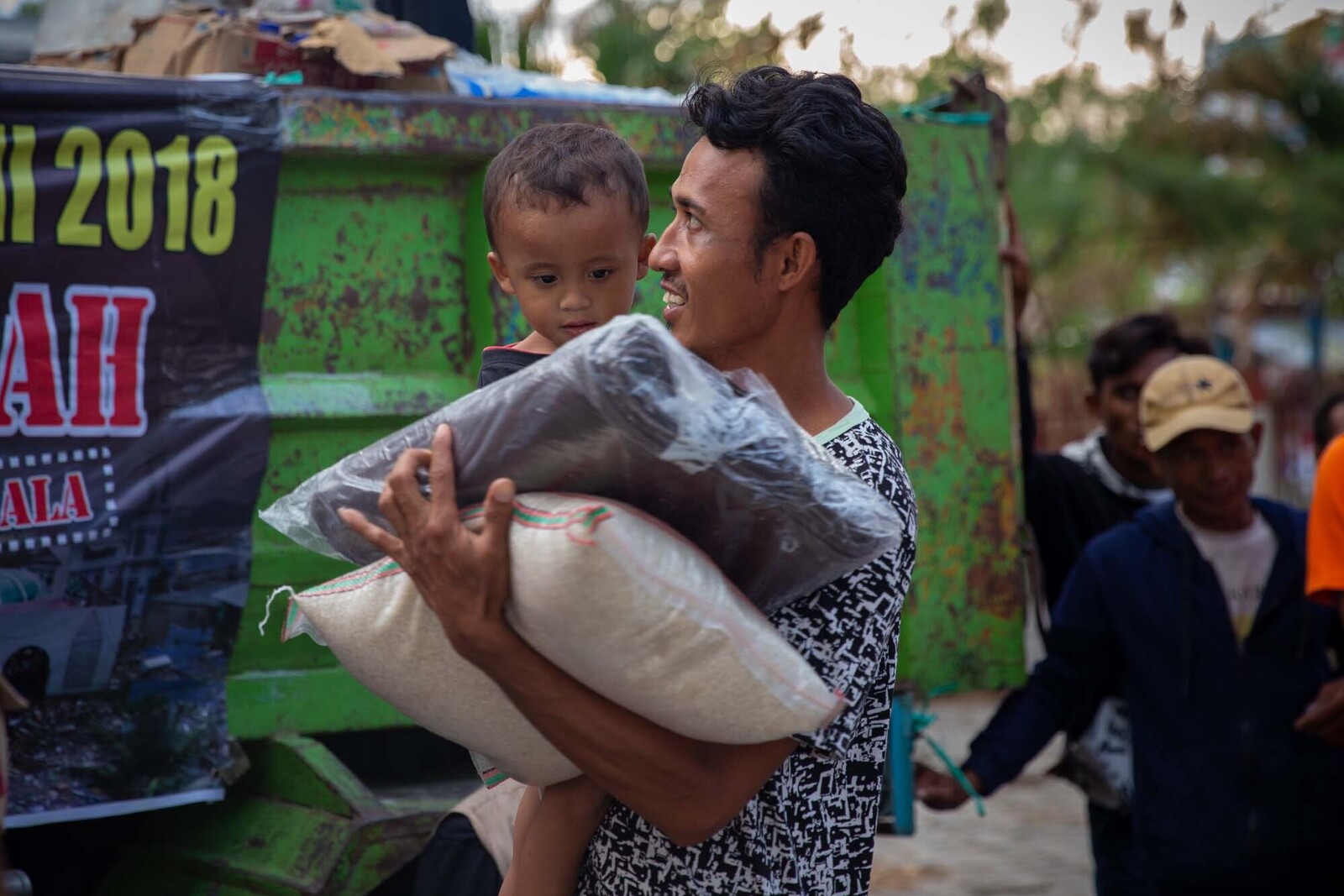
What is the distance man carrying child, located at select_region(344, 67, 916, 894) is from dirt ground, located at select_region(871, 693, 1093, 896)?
126 inches

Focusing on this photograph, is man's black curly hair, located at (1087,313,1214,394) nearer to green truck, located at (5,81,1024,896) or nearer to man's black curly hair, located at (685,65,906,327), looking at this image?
green truck, located at (5,81,1024,896)

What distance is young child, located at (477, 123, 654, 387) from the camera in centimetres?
218

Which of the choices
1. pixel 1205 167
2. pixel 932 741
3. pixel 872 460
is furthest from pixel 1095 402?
pixel 1205 167

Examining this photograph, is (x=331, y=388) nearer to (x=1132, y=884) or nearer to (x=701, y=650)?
(x=701, y=650)

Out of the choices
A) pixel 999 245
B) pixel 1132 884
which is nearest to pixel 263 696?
pixel 999 245

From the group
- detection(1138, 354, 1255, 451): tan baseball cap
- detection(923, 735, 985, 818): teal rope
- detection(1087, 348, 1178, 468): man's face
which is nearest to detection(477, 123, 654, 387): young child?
detection(923, 735, 985, 818): teal rope

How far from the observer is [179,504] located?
7.95ft

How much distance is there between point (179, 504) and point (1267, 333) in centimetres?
2330

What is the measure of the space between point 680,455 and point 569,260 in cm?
93

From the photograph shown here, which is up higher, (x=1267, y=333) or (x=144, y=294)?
(x=144, y=294)

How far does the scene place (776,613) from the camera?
153 cm

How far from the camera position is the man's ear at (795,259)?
1.59m

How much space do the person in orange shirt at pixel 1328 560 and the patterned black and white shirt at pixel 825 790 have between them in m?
1.78

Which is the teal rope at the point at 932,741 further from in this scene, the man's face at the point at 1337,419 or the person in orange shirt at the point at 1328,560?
the man's face at the point at 1337,419
